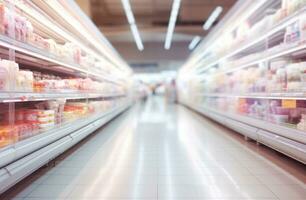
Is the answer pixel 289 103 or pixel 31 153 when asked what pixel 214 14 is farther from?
pixel 31 153

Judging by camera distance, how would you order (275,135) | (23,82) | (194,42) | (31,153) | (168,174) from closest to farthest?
(31,153) → (23,82) → (168,174) → (275,135) → (194,42)

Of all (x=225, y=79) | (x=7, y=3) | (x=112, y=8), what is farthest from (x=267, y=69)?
(x=112, y=8)

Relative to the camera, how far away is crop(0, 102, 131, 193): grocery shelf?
1.83m

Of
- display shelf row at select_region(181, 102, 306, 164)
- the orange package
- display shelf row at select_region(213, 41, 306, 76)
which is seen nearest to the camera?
the orange package

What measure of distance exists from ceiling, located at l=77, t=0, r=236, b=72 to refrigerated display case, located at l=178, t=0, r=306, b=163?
551cm

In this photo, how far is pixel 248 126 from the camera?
392cm

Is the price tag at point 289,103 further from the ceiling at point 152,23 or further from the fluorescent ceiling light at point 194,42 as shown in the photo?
the fluorescent ceiling light at point 194,42

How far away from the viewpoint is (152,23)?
13.3 metres

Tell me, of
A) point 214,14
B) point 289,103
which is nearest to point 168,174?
point 289,103

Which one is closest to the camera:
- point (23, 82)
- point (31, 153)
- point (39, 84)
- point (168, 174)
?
point (31, 153)

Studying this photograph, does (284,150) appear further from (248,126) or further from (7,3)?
(7,3)

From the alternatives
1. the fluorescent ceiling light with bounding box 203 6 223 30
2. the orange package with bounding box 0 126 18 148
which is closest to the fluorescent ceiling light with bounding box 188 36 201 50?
the fluorescent ceiling light with bounding box 203 6 223 30

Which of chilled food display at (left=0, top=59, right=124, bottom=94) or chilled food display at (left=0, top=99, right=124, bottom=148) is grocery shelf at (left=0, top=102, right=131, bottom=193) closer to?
chilled food display at (left=0, top=99, right=124, bottom=148)

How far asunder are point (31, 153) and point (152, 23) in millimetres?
11936
